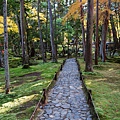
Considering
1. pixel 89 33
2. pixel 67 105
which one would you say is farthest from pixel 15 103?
pixel 89 33

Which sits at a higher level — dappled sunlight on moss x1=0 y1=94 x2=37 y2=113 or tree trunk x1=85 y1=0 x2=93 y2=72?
tree trunk x1=85 y1=0 x2=93 y2=72

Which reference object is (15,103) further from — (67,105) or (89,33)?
(89,33)

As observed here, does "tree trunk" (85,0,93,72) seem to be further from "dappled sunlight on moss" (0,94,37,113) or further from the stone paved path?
"dappled sunlight on moss" (0,94,37,113)

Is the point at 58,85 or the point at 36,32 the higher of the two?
the point at 36,32

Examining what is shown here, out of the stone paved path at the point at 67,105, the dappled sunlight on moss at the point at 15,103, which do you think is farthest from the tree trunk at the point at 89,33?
the dappled sunlight on moss at the point at 15,103

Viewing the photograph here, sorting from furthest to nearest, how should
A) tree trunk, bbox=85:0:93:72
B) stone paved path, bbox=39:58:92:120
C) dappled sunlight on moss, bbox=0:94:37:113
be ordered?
1. tree trunk, bbox=85:0:93:72
2. dappled sunlight on moss, bbox=0:94:37:113
3. stone paved path, bbox=39:58:92:120

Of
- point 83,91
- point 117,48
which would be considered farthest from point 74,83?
point 117,48

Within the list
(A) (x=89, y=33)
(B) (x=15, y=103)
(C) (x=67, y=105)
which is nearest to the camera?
(C) (x=67, y=105)

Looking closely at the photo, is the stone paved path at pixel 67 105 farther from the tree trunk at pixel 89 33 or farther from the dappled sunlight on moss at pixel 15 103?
the tree trunk at pixel 89 33

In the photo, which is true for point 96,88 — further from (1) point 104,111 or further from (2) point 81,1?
(2) point 81,1

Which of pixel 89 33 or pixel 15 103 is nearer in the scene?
pixel 15 103

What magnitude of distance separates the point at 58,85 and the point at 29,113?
411cm

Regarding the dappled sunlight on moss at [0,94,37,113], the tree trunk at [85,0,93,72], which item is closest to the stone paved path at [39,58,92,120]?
the dappled sunlight on moss at [0,94,37,113]

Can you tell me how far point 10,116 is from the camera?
6293 millimetres
